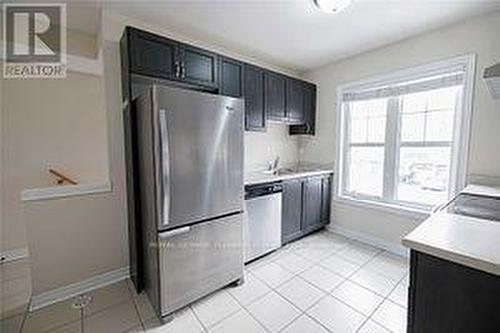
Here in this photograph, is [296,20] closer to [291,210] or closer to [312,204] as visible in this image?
[291,210]

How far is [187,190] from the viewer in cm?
181

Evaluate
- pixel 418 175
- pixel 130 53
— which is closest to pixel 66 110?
pixel 130 53

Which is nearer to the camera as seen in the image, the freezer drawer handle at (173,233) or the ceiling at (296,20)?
the freezer drawer handle at (173,233)

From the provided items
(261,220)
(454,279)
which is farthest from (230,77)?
(454,279)

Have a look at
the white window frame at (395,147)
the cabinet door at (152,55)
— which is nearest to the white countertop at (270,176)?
the white window frame at (395,147)

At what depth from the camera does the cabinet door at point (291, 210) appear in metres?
2.93

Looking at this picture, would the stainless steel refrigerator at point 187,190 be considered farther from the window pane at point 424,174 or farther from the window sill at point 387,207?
the window pane at point 424,174

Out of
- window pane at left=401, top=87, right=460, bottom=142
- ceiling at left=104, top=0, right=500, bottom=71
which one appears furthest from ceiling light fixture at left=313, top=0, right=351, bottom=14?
window pane at left=401, top=87, right=460, bottom=142

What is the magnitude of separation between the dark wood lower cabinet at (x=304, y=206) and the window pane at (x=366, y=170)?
351 mm

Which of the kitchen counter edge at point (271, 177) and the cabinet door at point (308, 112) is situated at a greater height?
the cabinet door at point (308, 112)

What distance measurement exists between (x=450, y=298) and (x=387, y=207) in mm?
2173

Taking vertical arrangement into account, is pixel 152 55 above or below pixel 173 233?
above

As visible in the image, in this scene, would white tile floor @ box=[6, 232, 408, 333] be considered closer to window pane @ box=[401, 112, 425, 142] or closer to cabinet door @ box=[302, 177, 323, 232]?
cabinet door @ box=[302, 177, 323, 232]

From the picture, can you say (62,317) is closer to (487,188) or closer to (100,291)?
(100,291)
